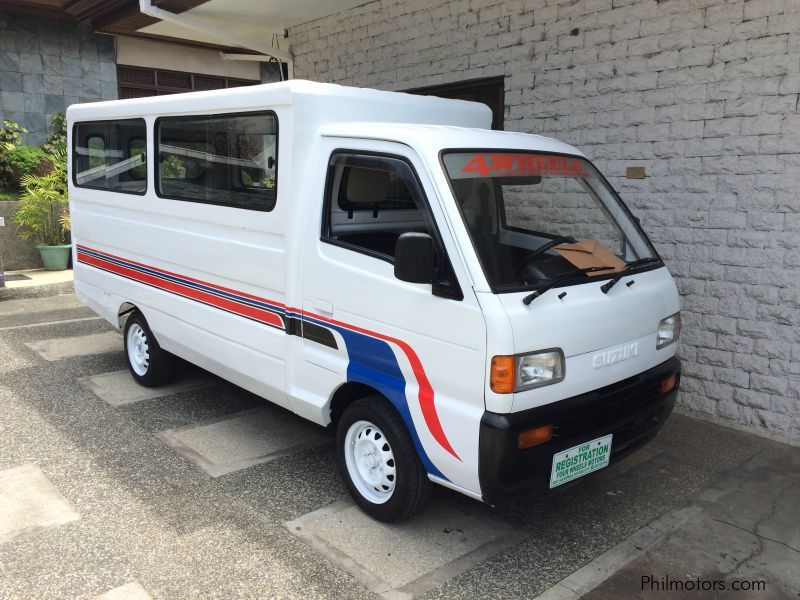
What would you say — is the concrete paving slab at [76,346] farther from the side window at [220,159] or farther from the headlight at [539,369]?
the headlight at [539,369]

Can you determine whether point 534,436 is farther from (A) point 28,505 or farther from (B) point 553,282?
(A) point 28,505

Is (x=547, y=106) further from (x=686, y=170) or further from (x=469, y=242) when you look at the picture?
(x=469, y=242)

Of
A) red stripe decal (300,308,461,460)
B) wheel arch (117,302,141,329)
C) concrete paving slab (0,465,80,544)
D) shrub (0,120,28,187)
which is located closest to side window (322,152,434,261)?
red stripe decal (300,308,461,460)

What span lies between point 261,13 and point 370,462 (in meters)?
6.44

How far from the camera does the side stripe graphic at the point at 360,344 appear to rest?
3.13m

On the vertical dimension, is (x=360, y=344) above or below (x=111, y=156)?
below

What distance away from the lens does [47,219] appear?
388 inches

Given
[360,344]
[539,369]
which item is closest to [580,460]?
[539,369]

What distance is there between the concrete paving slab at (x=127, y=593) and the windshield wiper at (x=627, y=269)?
2.56m

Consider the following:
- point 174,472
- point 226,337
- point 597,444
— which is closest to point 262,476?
point 174,472

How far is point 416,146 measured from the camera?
3.19m

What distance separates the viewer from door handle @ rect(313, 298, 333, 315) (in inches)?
140

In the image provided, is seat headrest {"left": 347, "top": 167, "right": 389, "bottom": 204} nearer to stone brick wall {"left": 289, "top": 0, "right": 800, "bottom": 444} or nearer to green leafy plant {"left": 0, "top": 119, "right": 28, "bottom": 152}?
stone brick wall {"left": 289, "top": 0, "right": 800, "bottom": 444}

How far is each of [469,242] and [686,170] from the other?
9.25 ft
